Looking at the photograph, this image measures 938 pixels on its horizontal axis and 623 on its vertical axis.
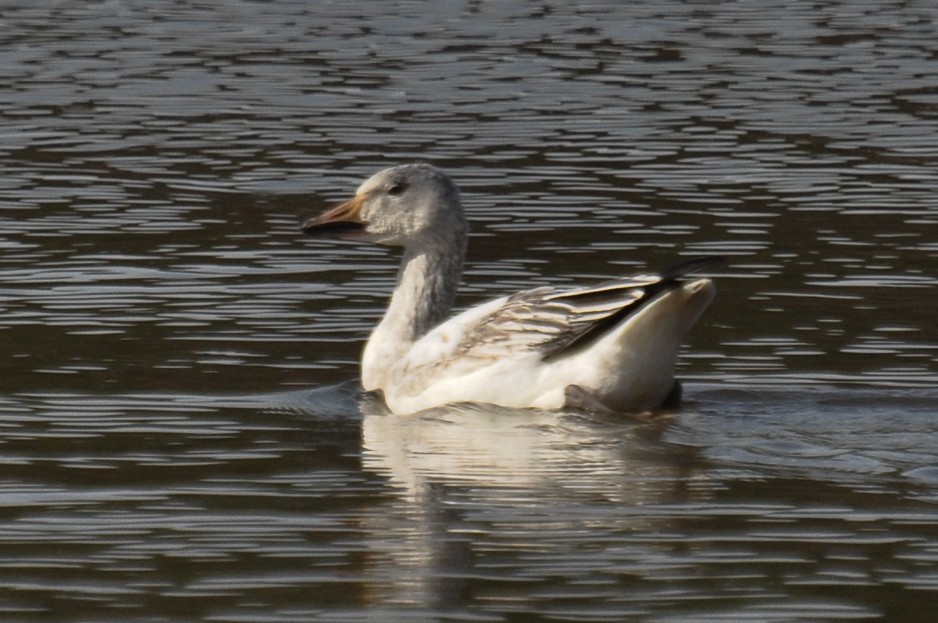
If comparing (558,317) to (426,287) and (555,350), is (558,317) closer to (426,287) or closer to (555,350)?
(555,350)

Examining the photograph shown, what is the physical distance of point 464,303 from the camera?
13266 mm

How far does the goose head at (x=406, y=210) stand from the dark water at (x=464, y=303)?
0.75 meters

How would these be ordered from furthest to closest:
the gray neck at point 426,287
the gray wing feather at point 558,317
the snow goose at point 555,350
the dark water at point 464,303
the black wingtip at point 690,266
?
the gray neck at point 426,287, the snow goose at point 555,350, the gray wing feather at point 558,317, the black wingtip at point 690,266, the dark water at point 464,303

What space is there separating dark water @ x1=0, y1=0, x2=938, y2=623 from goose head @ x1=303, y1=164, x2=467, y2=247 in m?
0.75

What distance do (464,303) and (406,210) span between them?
176 cm

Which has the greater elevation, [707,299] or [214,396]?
[707,299]

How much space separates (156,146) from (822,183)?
231 inches

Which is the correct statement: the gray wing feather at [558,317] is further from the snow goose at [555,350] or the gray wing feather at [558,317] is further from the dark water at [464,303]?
the dark water at [464,303]

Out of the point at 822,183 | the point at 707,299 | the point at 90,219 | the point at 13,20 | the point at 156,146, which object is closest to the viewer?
the point at 707,299

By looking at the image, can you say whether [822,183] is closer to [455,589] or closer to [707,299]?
[707,299]

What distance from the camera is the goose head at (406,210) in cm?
1159

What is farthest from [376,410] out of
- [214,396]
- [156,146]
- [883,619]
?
[156,146]

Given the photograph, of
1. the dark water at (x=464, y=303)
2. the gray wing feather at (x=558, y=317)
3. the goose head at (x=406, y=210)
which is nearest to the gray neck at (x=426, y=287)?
the goose head at (x=406, y=210)

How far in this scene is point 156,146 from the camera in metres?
18.9
